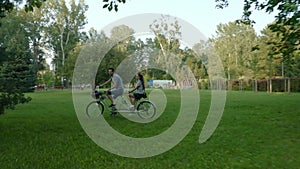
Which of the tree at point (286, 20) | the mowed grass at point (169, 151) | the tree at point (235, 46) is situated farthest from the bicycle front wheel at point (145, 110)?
the tree at point (235, 46)

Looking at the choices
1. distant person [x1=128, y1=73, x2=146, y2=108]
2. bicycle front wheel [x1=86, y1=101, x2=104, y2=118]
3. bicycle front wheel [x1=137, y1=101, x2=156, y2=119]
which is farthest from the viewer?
bicycle front wheel [x1=86, y1=101, x2=104, y2=118]

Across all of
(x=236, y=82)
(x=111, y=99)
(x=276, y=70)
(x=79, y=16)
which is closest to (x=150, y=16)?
(x=111, y=99)

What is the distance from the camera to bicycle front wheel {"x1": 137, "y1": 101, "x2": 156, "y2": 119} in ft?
32.6

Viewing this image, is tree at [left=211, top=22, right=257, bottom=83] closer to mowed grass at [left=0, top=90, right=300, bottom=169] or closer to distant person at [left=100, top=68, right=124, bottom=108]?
distant person at [left=100, top=68, right=124, bottom=108]

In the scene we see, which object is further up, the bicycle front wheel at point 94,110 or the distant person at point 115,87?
the distant person at point 115,87

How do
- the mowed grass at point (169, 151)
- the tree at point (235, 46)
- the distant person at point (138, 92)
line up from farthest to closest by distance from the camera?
the tree at point (235, 46), the distant person at point (138, 92), the mowed grass at point (169, 151)

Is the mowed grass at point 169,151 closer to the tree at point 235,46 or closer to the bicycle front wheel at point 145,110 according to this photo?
the bicycle front wheel at point 145,110

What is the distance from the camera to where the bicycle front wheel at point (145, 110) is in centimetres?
993

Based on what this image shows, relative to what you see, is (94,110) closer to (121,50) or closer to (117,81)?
(117,81)

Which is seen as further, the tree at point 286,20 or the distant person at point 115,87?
the distant person at point 115,87

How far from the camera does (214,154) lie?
5.09 meters

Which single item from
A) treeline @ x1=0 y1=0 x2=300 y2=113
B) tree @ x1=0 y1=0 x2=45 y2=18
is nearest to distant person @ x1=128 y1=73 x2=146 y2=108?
tree @ x1=0 y1=0 x2=45 y2=18

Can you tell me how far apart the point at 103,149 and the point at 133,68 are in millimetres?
15097

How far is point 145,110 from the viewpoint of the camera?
10016mm
